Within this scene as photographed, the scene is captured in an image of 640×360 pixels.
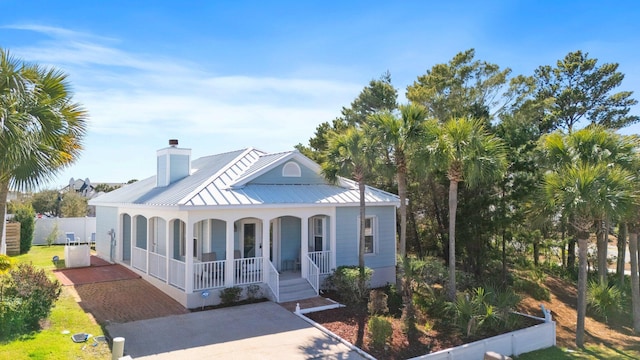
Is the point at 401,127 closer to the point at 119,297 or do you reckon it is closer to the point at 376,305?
the point at 376,305

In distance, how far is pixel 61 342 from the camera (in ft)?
32.0

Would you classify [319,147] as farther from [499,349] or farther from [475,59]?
[499,349]

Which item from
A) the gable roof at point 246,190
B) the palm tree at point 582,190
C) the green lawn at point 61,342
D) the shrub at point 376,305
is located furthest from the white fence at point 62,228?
the palm tree at point 582,190

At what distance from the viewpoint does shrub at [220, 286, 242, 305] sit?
1363 cm

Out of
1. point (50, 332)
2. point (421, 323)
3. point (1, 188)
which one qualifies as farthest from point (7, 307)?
point (421, 323)

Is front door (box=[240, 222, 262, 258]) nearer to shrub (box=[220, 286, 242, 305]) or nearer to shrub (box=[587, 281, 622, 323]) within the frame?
shrub (box=[220, 286, 242, 305])

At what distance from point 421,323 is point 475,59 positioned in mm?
13380

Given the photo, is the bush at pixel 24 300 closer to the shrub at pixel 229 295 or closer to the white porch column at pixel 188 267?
the white porch column at pixel 188 267

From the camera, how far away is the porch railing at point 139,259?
17078 millimetres

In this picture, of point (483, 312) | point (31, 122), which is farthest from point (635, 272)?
point (31, 122)

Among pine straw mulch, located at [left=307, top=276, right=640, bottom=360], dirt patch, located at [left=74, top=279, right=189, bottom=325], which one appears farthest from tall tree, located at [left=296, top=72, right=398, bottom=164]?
pine straw mulch, located at [left=307, top=276, right=640, bottom=360]

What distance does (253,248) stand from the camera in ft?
54.6

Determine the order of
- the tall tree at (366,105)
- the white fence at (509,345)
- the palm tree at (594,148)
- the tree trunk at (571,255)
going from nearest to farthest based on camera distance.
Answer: the white fence at (509,345)
the palm tree at (594,148)
the tall tree at (366,105)
the tree trunk at (571,255)

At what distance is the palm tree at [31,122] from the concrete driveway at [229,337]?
4.41 meters
